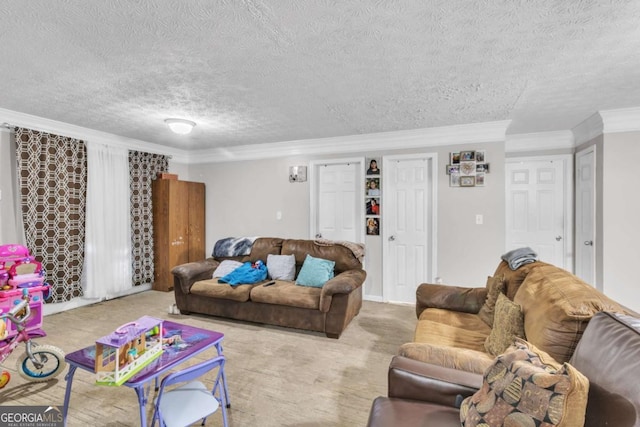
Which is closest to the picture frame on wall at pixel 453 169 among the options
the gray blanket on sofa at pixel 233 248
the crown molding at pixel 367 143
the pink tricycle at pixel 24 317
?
the crown molding at pixel 367 143

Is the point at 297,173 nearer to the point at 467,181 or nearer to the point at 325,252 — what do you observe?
the point at 325,252

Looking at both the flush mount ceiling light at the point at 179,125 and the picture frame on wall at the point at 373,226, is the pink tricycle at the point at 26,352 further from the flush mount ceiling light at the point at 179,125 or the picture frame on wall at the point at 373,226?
the picture frame on wall at the point at 373,226

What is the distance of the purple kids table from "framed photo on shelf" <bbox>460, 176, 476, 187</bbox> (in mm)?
3394

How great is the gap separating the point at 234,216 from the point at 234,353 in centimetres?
292

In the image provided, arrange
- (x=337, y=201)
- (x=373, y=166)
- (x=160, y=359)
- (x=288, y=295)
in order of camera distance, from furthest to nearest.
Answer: (x=337, y=201) → (x=373, y=166) → (x=288, y=295) → (x=160, y=359)

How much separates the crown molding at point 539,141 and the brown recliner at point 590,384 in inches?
149

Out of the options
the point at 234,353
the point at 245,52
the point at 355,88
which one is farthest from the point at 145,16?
the point at 234,353

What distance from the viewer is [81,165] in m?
4.02

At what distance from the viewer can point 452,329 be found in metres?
2.22

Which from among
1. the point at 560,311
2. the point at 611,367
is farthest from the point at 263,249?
the point at 611,367

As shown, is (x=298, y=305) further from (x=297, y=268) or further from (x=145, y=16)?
(x=145, y=16)

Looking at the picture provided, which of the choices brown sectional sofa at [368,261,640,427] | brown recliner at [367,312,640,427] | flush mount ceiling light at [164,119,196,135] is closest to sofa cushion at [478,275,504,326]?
brown sectional sofa at [368,261,640,427]

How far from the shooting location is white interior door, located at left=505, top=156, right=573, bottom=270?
166 inches

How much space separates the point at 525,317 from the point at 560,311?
400 millimetres
